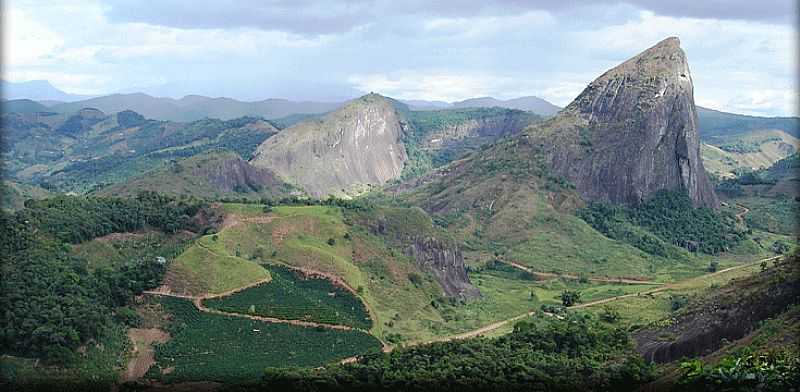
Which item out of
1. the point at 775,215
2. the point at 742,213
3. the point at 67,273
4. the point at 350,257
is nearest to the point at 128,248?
the point at 67,273

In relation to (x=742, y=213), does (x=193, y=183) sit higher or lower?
higher

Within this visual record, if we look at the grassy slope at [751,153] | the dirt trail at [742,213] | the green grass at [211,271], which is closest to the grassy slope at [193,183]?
the green grass at [211,271]

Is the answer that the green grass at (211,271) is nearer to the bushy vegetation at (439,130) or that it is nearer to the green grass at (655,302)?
the green grass at (655,302)

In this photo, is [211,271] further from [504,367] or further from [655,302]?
[655,302]

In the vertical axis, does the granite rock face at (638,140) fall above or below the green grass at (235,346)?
above

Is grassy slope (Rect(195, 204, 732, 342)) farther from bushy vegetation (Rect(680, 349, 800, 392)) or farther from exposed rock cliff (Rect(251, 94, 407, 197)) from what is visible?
exposed rock cliff (Rect(251, 94, 407, 197))

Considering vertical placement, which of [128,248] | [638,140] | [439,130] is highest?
[638,140]

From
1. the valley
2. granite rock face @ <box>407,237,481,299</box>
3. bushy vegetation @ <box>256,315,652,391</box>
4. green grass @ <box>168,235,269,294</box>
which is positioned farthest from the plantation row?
granite rock face @ <box>407,237,481,299</box>
